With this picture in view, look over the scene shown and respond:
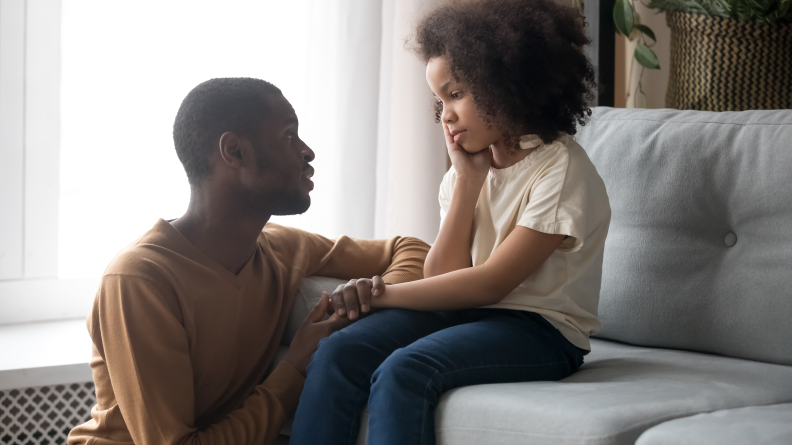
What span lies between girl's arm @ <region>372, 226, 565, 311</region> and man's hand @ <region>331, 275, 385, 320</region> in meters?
0.07

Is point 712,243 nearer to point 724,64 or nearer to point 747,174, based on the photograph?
point 747,174

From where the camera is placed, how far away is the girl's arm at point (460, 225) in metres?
1.25

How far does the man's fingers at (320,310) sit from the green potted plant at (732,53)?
1.26 meters

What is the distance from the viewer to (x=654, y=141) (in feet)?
4.66

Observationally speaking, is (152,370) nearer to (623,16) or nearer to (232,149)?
(232,149)

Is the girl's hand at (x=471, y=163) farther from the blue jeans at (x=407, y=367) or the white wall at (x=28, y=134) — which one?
the white wall at (x=28, y=134)

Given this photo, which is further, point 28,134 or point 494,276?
point 28,134

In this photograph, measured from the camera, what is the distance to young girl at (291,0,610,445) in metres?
1.03

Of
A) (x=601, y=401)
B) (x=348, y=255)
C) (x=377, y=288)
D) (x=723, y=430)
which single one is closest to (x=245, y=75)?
(x=348, y=255)

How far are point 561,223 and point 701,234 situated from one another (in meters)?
0.41

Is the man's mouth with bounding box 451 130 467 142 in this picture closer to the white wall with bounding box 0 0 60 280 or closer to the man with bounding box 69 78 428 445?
the man with bounding box 69 78 428 445

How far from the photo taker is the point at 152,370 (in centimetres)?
100

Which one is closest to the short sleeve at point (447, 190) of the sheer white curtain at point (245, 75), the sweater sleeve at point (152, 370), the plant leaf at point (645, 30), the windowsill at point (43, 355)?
the sweater sleeve at point (152, 370)

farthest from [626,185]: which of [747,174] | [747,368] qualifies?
[747,368]
